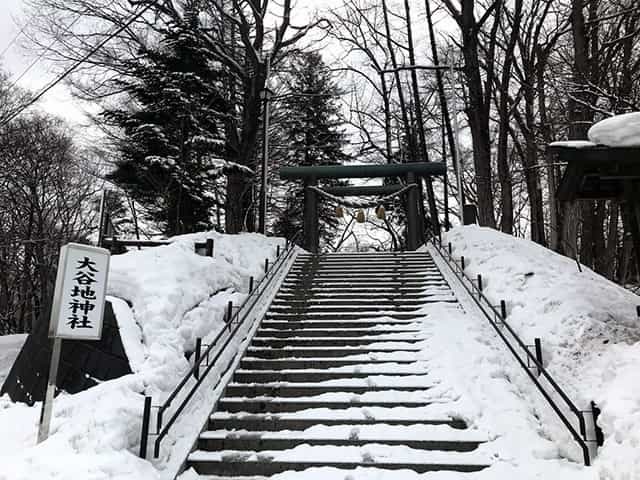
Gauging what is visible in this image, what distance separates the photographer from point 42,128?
61.4ft

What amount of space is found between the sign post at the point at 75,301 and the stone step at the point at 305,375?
2.15 m

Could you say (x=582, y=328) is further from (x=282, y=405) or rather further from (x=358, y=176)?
(x=358, y=176)

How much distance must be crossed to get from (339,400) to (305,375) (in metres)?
0.77

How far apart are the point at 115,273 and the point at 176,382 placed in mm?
2251

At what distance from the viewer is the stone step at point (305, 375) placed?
621 cm

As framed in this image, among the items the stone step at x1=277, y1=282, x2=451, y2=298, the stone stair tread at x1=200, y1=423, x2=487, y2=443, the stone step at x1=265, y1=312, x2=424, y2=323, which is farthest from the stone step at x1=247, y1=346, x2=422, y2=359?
the stone step at x1=277, y1=282, x2=451, y2=298

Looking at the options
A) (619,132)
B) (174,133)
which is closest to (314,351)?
(619,132)

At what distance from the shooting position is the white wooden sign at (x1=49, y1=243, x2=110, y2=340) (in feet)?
15.3

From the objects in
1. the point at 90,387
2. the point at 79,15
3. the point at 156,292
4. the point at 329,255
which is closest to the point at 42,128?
the point at 79,15

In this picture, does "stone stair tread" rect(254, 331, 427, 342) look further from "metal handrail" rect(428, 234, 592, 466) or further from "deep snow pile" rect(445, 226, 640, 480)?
"deep snow pile" rect(445, 226, 640, 480)

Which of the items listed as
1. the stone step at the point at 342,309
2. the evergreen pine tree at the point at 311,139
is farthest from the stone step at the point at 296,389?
the evergreen pine tree at the point at 311,139

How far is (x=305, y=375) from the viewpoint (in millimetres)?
6238

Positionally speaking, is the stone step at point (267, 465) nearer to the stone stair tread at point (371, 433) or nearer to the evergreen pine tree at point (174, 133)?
the stone stair tread at point (371, 433)

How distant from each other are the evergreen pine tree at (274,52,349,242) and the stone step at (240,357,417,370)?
16.6m
